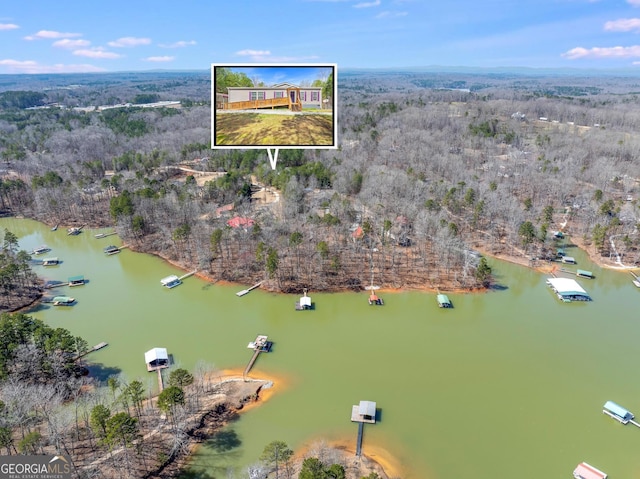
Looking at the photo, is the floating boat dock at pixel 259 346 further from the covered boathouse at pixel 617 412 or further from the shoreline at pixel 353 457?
the covered boathouse at pixel 617 412

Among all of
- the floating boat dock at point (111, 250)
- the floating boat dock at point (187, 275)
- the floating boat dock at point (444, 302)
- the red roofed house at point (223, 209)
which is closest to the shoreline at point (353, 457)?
the floating boat dock at point (444, 302)

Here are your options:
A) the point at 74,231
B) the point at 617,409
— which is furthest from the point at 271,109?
the point at 74,231

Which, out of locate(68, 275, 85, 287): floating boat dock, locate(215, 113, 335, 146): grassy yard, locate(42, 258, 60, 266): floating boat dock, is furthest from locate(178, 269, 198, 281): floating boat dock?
locate(215, 113, 335, 146): grassy yard

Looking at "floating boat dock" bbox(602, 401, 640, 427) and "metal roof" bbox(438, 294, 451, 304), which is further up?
"metal roof" bbox(438, 294, 451, 304)

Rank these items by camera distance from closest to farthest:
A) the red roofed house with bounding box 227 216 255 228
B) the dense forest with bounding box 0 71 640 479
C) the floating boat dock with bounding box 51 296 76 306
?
the dense forest with bounding box 0 71 640 479, the floating boat dock with bounding box 51 296 76 306, the red roofed house with bounding box 227 216 255 228

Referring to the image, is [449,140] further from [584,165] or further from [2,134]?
[2,134]

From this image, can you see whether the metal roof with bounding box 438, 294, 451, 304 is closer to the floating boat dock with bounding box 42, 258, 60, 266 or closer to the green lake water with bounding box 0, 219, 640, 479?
the green lake water with bounding box 0, 219, 640, 479

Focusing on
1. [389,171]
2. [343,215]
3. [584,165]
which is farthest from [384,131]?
[343,215]
